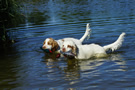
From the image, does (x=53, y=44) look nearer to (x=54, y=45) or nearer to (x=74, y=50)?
(x=54, y=45)

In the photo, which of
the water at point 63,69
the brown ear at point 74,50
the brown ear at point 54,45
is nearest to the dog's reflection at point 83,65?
the water at point 63,69

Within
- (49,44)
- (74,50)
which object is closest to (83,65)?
(74,50)

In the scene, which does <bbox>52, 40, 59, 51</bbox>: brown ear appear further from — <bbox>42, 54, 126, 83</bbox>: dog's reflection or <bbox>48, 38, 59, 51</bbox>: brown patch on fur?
<bbox>42, 54, 126, 83</bbox>: dog's reflection

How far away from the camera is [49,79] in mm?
6281

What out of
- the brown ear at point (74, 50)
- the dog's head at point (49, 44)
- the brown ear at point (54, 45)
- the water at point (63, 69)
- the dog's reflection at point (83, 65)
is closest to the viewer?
the water at point (63, 69)

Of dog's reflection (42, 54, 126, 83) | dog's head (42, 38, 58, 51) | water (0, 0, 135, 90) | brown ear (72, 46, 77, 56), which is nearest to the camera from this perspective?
water (0, 0, 135, 90)

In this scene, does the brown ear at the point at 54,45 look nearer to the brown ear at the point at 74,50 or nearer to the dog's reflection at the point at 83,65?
the dog's reflection at the point at 83,65

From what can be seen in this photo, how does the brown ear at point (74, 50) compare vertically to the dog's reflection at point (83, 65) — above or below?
above

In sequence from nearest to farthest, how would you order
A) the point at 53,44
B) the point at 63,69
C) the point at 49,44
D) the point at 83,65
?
1. the point at 63,69
2. the point at 83,65
3. the point at 49,44
4. the point at 53,44

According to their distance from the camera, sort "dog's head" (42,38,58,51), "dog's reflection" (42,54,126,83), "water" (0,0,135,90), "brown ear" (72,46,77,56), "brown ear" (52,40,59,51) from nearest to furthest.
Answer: "water" (0,0,135,90) < "dog's reflection" (42,54,126,83) < "brown ear" (72,46,77,56) < "dog's head" (42,38,58,51) < "brown ear" (52,40,59,51)

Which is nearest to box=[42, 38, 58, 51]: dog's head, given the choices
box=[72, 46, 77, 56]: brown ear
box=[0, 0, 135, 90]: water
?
box=[0, 0, 135, 90]: water

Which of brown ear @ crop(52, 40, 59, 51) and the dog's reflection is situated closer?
the dog's reflection

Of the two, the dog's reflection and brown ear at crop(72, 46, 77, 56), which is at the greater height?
brown ear at crop(72, 46, 77, 56)

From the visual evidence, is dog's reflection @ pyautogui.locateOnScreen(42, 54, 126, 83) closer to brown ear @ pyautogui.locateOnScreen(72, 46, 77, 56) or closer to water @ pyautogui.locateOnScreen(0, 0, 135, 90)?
water @ pyautogui.locateOnScreen(0, 0, 135, 90)
